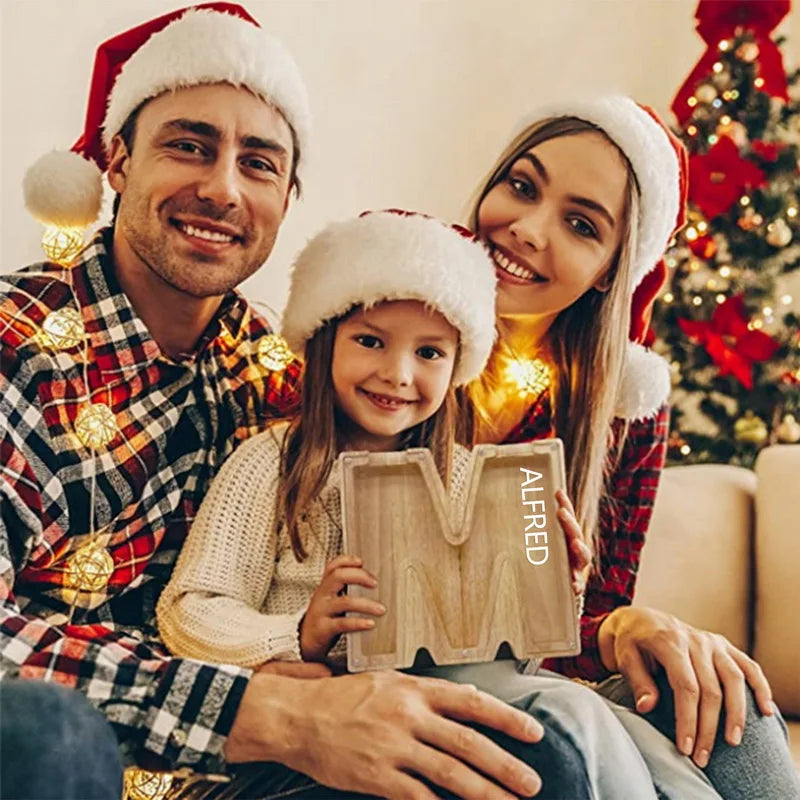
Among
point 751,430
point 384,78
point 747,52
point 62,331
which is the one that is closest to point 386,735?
point 62,331

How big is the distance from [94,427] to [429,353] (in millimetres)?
452

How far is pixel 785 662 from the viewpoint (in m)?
2.02

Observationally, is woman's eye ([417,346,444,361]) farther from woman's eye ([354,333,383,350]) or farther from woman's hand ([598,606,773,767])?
woman's hand ([598,606,773,767])

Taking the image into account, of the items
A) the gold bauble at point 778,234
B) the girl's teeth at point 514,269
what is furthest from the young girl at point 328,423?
the gold bauble at point 778,234

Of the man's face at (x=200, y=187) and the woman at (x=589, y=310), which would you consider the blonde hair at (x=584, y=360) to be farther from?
the man's face at (x=200, y=187)

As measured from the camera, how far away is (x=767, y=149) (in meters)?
3.06

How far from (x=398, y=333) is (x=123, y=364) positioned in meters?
0.39

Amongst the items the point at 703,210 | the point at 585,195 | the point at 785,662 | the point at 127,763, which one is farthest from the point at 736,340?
the point at 127,763

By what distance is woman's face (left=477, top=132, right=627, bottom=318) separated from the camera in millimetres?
1704

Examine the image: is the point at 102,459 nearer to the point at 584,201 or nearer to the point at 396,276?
the point at 396,276

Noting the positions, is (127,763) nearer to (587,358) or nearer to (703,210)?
(587,358)

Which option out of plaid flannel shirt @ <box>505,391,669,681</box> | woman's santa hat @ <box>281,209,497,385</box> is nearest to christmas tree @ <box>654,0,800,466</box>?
plaid flannel shirt @ <box>505,391,669,681</box>

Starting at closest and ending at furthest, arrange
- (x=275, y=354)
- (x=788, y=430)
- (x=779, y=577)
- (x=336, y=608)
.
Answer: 1. (x=336, y=608)
2. (x=275, y=354)
3. (x=779, y=577)
4. (x=788, y=430)

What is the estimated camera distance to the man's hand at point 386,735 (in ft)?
3.51
